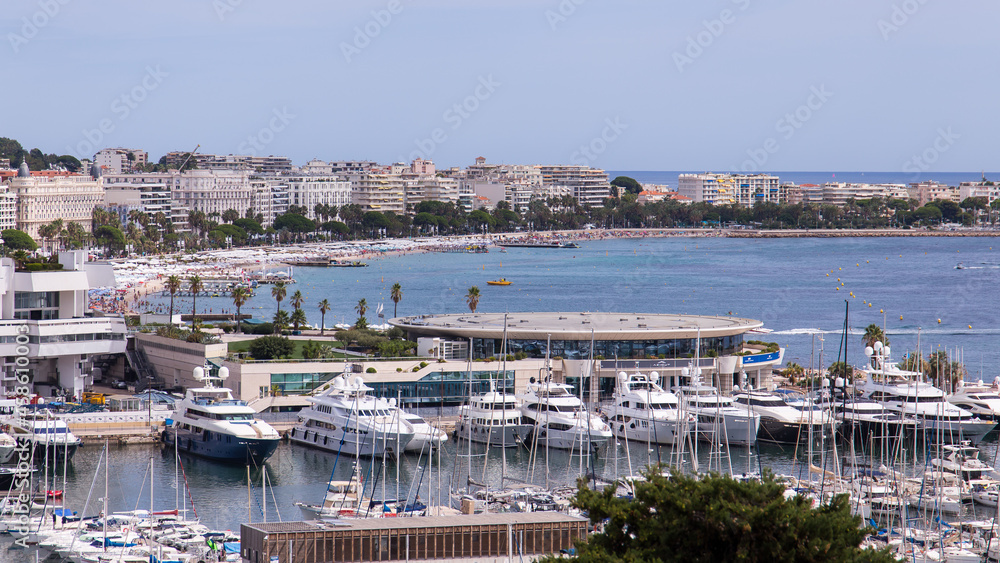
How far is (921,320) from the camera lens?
8919 cm

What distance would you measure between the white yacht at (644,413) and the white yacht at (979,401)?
9.47m

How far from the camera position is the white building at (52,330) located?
43.1 m

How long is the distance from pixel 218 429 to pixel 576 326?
15817 mm

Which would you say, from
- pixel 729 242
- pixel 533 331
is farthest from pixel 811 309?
pixel 729 242

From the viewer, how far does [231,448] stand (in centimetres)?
3869

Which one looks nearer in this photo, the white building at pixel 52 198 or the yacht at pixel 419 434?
the yacht at pixel 419 434

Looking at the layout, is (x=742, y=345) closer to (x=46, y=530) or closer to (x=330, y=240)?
(x=46, y=530)

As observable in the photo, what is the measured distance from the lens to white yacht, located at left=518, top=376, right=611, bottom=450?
41.0m

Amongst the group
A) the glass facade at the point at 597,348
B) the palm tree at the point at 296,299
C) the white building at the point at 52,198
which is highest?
the white building at the point at 52,198

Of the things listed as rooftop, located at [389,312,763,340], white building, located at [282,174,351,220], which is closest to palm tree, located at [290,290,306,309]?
rooftop, located at [389,312,763,340]

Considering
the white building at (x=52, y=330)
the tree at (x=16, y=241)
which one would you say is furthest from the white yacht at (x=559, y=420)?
the tree at (x=16, y=241)

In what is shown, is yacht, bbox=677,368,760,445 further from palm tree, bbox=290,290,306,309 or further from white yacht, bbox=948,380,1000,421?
palm tree, bbox=290,290,306,309

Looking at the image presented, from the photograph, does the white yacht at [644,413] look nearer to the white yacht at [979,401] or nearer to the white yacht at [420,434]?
the white yacht at [420,434]

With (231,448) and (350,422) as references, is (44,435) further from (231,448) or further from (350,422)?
(350,422)
